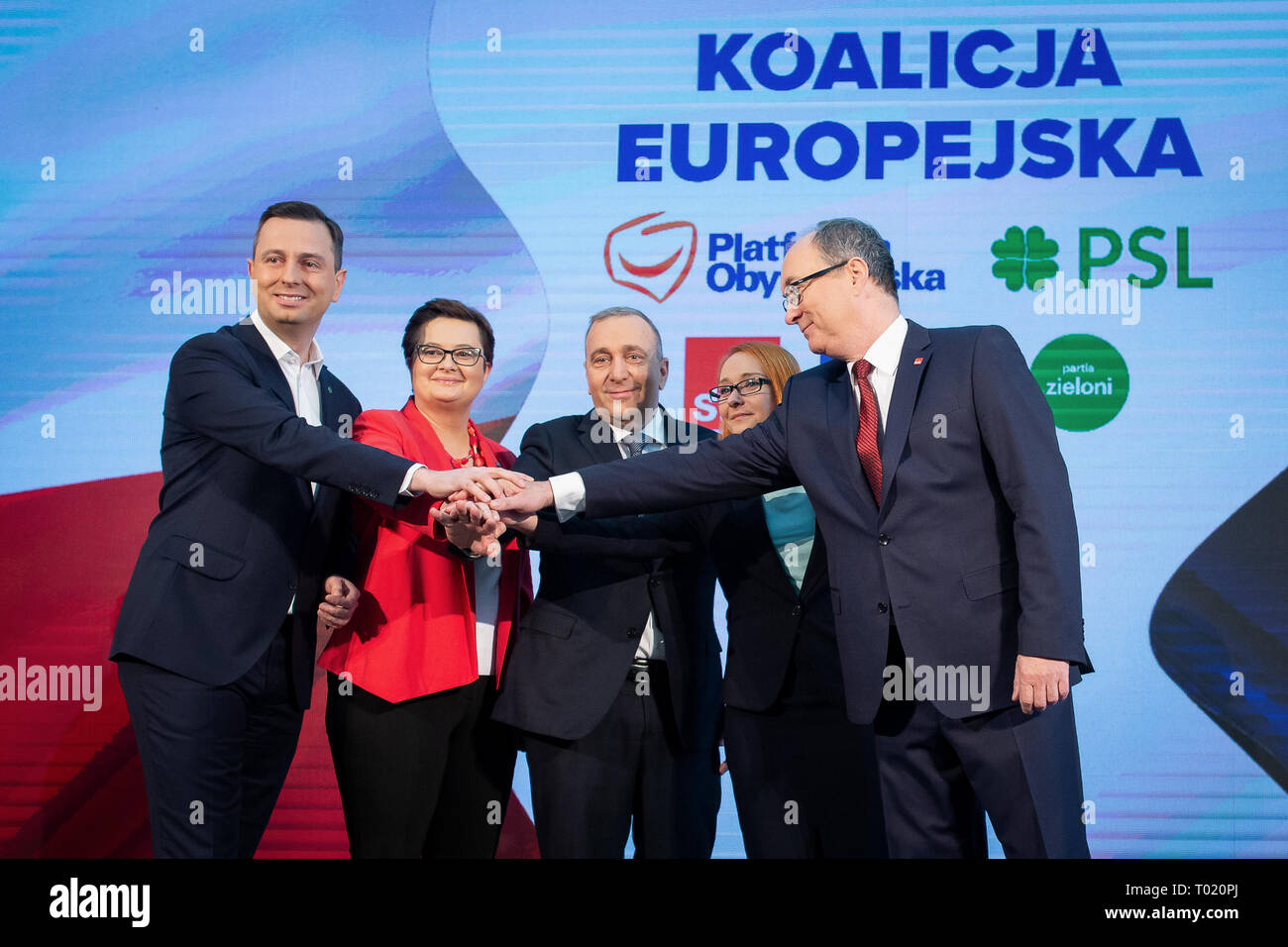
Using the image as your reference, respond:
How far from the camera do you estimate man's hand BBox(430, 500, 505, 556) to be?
9.04ft

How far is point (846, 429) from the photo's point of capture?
2.64 m

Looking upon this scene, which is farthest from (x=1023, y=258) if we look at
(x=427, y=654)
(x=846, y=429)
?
(x=427, y=654)

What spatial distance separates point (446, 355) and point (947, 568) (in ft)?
4.45

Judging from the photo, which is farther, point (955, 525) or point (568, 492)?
point (568, 492)

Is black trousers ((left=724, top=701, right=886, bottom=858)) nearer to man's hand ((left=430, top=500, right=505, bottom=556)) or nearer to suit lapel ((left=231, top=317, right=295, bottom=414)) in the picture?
man's hand ((left=430, top=500, right=505, bottom=556))

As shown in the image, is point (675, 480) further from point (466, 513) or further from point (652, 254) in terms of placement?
point (652, 254)

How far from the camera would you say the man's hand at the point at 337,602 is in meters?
2.86

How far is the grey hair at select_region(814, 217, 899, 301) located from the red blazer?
3.36ft

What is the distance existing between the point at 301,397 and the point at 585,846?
1322 mm

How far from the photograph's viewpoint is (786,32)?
429cm

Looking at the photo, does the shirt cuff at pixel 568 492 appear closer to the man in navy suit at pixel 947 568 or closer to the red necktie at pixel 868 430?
the man in navy suit at pixel 947 568

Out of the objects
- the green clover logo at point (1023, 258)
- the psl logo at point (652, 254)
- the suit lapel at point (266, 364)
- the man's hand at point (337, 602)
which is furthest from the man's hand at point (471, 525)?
the green clover logo at point (1023, 258)

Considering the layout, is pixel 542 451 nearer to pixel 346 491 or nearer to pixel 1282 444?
pixel 346 491
